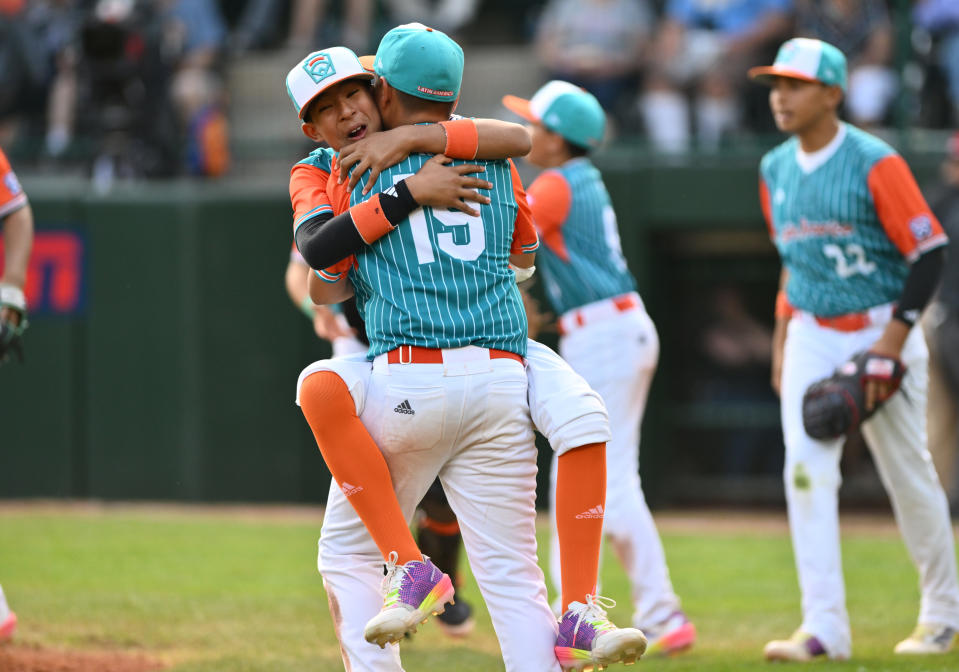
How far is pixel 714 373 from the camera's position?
10.8 m

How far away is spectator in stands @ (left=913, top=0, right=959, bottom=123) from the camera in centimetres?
1045

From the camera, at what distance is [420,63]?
12.6 ft

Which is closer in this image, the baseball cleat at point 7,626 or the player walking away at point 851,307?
the baseball cleat at point 7,626

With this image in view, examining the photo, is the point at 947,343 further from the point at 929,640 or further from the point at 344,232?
the point at 344,232

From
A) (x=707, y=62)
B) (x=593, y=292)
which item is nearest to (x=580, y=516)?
(x=593, y=292)

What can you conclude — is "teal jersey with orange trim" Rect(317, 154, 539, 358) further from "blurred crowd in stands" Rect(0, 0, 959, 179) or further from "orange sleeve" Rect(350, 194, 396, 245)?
"blurred crowd in stands" Rect(0, 0, 959, 179)

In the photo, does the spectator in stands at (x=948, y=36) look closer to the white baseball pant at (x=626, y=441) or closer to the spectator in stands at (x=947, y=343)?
the spectator in stands at (x=947, y=343)

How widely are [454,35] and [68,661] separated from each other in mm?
8635

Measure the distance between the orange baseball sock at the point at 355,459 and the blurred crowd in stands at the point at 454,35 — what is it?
6.86 m

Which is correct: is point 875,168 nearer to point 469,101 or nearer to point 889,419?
point 889,419

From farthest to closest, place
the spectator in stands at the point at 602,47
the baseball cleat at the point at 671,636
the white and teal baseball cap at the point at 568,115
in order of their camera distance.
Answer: the spectator in stands at the point at 602,47
the white and teal baseball cap at the point at 568,115
the baseball cleat at the point at 671,636

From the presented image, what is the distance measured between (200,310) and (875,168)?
641cm

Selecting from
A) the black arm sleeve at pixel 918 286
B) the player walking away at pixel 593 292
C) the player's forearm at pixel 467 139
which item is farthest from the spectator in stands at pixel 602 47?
the player's forearm at pixel 467 139

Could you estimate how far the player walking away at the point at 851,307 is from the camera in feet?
17.5
